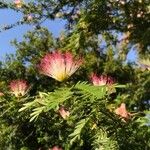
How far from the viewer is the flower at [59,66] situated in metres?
2.33

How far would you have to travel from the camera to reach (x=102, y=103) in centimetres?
210

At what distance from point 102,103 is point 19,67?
61.8 feet

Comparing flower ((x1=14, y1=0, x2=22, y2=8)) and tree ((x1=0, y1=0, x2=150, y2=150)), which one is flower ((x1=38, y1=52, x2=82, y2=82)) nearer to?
tree ((x1=0, y1=0, x2=150, y2=150))

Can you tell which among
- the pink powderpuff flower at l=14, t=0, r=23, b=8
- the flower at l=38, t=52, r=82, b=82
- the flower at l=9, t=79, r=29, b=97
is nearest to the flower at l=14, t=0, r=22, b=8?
the pink powderpuff flower at l=14, t=0, r=23, b=8

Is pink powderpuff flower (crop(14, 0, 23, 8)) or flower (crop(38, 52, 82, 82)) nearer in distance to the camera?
flower (crop(38, 52, 82, 82))

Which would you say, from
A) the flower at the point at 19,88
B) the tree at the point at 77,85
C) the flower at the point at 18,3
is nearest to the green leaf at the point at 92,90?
the tree at the point at 77,85

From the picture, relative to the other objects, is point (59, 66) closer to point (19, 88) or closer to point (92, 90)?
point (92, 90)

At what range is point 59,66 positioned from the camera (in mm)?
2316

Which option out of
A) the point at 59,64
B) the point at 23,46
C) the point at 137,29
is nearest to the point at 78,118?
the point at 59,64

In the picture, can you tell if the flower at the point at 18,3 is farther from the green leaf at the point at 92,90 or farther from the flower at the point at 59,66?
the green leaf at the point at 92,90

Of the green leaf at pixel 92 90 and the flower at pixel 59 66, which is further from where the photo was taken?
the flower at pixel 59 66

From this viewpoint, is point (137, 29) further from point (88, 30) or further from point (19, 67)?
point (19, 67)

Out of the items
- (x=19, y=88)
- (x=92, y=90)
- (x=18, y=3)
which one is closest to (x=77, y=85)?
(x=92, y=90)

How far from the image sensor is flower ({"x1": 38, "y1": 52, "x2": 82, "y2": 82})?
2.33 metres
